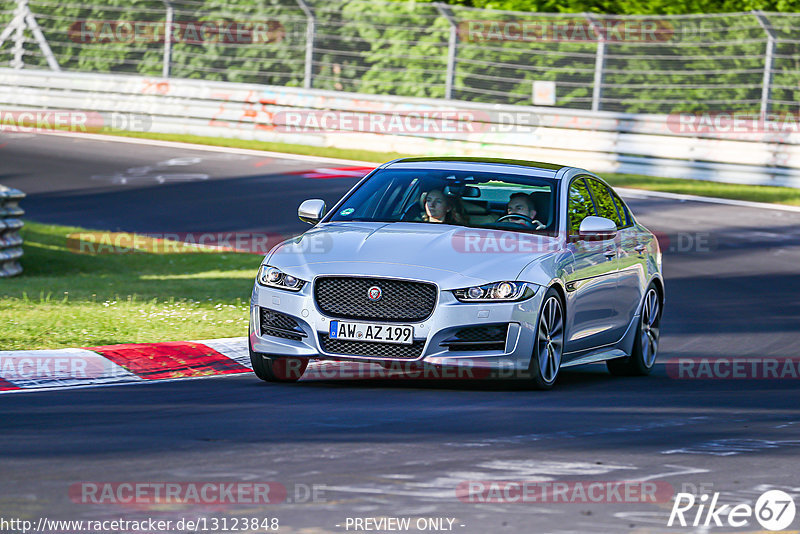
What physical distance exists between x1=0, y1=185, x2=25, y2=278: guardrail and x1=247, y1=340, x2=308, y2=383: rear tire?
6724 millimetres

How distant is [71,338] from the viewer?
1055 centimetres

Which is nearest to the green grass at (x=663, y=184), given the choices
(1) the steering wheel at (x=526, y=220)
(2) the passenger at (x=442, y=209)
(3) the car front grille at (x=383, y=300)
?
(1) the steering wheel at (x=526, y=220)

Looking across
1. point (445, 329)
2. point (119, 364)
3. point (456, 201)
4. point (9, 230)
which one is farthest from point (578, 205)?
point (9, 230)

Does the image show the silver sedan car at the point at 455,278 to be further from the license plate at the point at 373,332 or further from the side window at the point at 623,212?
the side window at the point at 623,212

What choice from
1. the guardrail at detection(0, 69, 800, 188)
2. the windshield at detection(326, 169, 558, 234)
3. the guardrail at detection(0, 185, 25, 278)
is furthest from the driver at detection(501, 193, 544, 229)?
the guardrail at detection(0, 69, 800, 188)

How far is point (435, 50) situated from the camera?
2683 cm

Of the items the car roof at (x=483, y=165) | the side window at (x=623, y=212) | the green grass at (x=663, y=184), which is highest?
the car roof at (x=483, y=165)

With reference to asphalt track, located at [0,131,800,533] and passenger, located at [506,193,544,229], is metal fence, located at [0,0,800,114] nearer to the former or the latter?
asphalt track, located at [0,131,800,533]

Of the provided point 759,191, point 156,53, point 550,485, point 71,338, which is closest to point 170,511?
point 550,485

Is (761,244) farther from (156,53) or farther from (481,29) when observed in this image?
(156,53)

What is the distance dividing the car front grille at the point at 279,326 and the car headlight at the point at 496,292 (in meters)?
1.05

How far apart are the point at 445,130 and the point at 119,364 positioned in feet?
52.7

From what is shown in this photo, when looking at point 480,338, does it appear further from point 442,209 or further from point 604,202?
point 604,202

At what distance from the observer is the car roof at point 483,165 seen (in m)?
10.5
